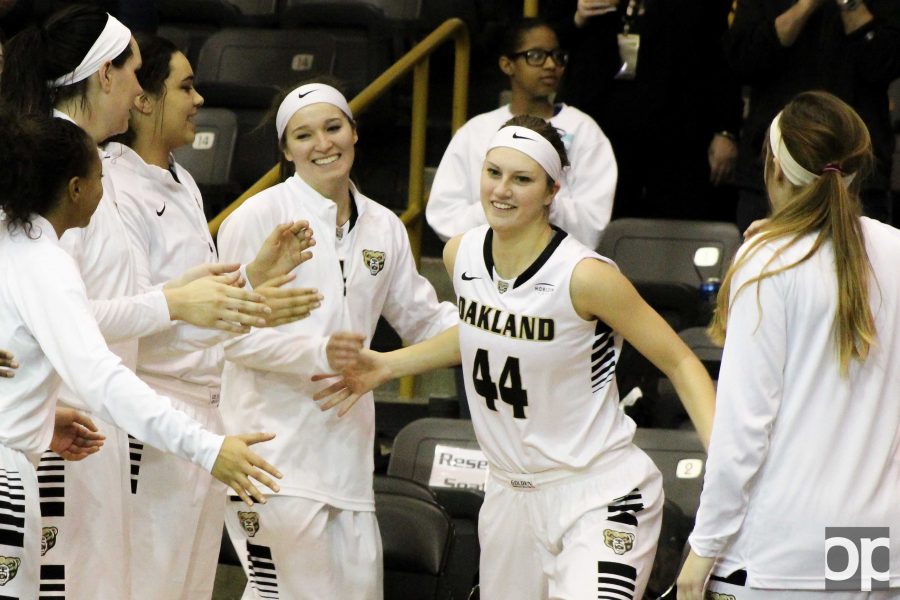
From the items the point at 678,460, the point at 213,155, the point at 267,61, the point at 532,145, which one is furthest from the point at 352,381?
the point at 267,61

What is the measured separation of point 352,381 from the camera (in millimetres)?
4316

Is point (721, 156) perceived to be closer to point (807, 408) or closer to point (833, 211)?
point (833, 211)

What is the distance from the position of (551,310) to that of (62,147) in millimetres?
1459

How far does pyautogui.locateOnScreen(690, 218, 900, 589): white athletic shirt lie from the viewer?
293 centimetres

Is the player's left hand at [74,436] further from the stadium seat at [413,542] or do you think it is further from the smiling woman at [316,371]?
the stadium seat at [413,542]

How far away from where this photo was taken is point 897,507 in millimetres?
2994

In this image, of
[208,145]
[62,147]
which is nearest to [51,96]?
[62,147]

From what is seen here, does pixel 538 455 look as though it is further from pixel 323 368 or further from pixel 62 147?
pixel 62 147

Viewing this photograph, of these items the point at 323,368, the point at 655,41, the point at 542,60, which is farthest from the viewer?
the point at 655,41

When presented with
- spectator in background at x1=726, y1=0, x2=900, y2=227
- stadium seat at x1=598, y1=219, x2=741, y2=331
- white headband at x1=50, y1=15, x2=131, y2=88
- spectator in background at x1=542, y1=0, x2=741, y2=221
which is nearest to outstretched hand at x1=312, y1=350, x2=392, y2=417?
white headband at x1=50, y1=15, x2=131, y2=88

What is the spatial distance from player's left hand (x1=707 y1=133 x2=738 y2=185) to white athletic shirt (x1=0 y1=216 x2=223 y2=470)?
14.1 feet

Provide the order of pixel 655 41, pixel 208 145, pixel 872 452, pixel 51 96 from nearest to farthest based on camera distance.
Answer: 1. pixel 872 452
2. pixel 51 96
3. pixel 655 41
4. pixel 208 145

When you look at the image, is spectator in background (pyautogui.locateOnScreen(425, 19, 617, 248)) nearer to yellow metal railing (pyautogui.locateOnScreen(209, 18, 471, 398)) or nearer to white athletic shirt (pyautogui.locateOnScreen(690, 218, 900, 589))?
yellow metal railing (pyautogui.locateOnScreen(209, 18, 471, 398))

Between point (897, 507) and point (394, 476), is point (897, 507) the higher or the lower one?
the higher one
